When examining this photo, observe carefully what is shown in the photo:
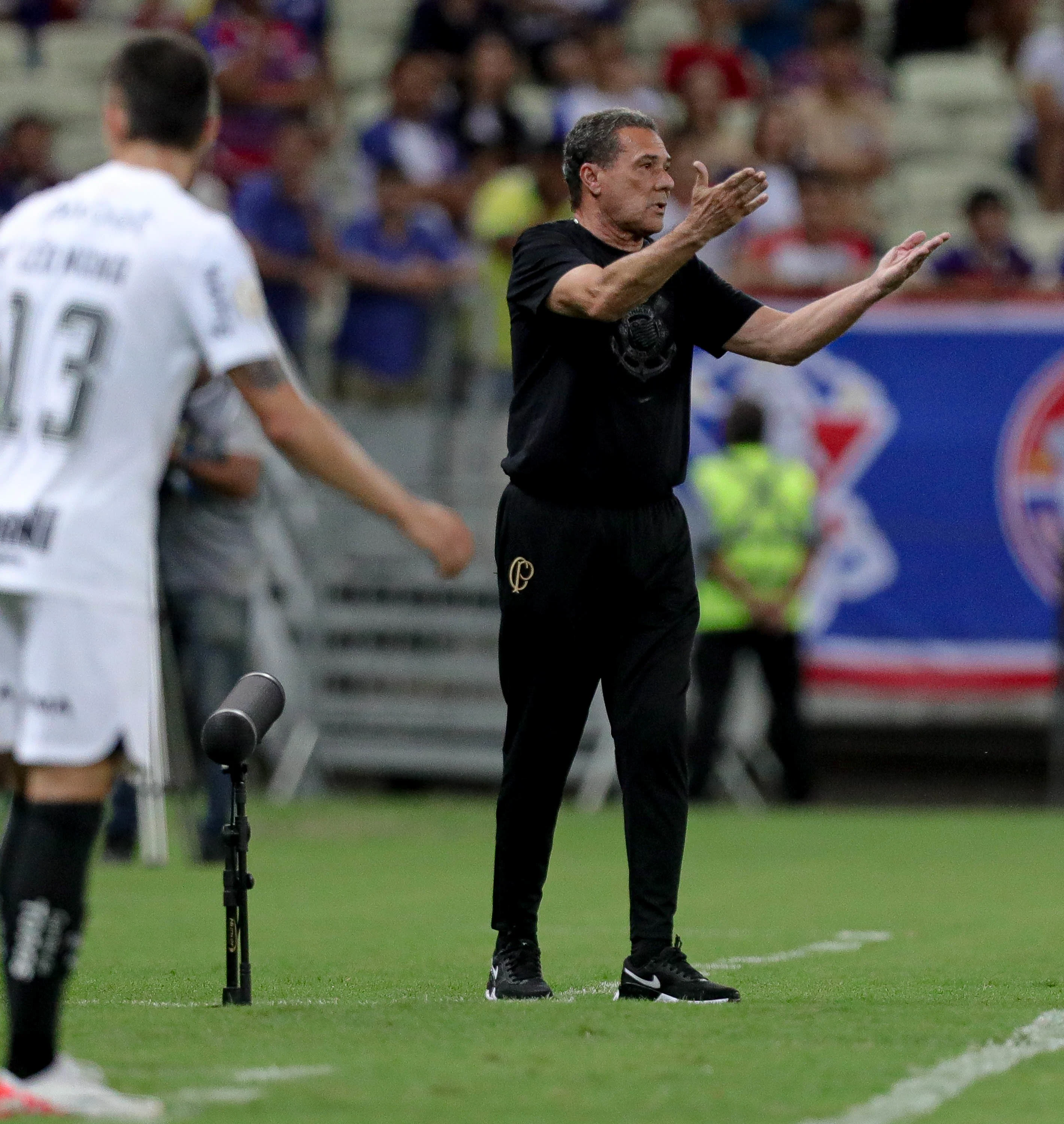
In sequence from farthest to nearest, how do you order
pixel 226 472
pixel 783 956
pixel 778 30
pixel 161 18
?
pixel 778 30 → pixel 161 18 → pixel 226 472 → pixel 783 956

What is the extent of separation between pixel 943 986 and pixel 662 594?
138cm

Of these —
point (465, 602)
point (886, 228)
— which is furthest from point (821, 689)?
point (886, 228)

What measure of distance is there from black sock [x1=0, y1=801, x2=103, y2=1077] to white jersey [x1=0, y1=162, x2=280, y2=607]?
444mm

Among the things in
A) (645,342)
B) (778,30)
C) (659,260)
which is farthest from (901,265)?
(778,30)

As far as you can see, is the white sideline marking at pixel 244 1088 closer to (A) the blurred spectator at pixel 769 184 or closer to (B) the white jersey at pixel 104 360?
(B) the white jersey at pixel 104 360

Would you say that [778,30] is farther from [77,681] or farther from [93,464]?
[77,681]

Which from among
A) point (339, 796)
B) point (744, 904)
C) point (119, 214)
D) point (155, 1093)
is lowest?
point (339, 796)

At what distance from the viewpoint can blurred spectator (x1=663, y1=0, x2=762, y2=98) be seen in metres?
17.2

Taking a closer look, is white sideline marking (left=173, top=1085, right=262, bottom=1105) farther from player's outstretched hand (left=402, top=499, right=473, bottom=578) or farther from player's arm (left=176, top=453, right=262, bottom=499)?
player's arm (left=176, top=453, right=262, bottom=499)

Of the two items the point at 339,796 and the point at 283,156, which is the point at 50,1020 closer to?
the point at 339,796

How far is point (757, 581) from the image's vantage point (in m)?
13.8

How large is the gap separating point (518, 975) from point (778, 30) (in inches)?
557

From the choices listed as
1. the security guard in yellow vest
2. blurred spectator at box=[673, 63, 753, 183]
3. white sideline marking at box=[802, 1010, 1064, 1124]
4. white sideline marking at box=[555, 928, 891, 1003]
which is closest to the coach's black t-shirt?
white sideline marking at box=[555, 928, 891, 1003]

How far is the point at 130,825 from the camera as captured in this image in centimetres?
1090
